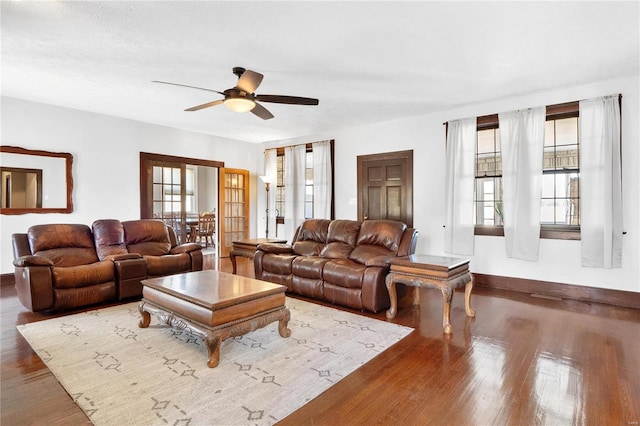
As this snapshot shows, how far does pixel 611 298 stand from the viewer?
421cm

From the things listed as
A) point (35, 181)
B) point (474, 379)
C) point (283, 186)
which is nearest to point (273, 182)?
point (283, 186)

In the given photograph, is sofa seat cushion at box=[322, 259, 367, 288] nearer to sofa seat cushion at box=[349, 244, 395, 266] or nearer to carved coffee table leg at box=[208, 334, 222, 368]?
sofa seat cushion at box=[349, 244, 395, 266]

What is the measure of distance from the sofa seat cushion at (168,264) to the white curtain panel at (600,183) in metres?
5.27

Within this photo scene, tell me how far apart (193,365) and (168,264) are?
7.74 feet

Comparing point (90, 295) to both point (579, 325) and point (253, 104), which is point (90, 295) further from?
point (579, 325)

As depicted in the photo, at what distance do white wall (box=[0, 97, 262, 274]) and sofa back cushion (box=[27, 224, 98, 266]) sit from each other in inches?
50.9

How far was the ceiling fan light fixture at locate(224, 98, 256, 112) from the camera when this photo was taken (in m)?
3.47

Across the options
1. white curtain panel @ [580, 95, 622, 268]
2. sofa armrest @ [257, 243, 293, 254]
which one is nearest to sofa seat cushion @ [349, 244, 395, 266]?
sofa armrest @ [257, 243, 293, 254]

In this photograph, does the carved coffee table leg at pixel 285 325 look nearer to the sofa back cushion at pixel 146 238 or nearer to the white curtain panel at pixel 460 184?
the sofa back cushion at pixel 146 238

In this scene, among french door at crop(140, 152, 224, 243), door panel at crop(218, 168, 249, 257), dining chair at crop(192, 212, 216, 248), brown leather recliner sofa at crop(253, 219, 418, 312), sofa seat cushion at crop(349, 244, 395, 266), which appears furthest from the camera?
dining chair at crop(192, 212, 216, 248)

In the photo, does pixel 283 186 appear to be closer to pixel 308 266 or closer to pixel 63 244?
pixel 308 266

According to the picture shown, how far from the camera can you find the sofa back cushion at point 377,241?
4133mm

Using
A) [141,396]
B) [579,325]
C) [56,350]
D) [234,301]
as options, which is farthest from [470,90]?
[56,350]

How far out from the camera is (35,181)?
521cm
